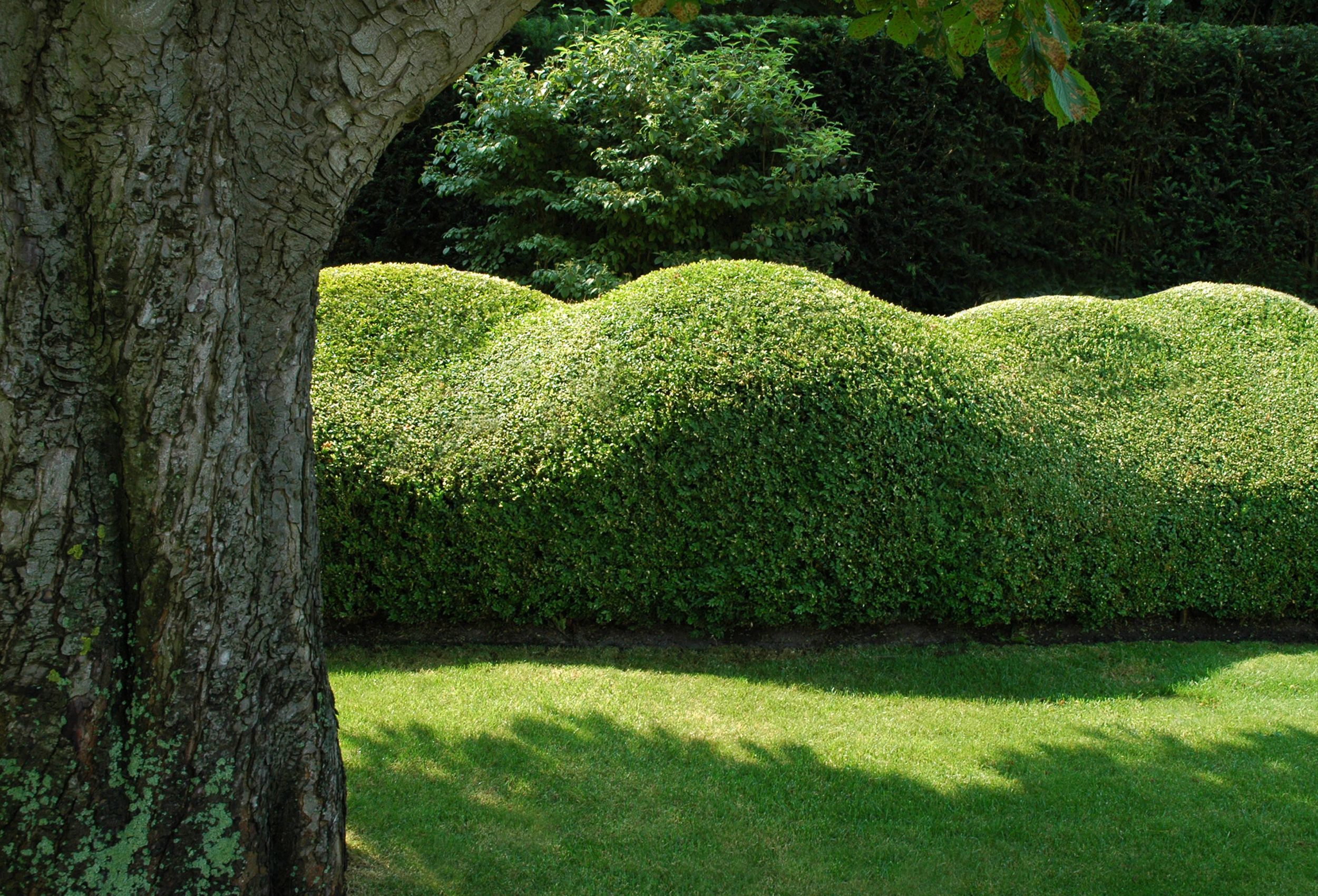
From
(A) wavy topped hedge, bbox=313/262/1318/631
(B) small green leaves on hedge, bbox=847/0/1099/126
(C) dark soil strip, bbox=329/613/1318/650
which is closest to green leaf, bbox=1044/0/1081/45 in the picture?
(B) small green leaves on hedge, bbox=847/0/1099/126

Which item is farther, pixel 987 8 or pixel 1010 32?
pixel 1010 32

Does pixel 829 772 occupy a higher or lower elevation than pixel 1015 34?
lower

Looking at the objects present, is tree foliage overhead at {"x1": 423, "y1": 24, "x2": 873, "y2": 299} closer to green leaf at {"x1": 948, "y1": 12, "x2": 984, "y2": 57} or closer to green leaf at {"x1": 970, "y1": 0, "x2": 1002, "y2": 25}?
green leaf at {"x1": 948, "y1": 12, "x2": 984, "y2": 57}

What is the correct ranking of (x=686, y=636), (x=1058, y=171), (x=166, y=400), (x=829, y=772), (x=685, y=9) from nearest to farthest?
(x=166, y=400)
(x=685, y=9)
(x=829, y=772)
(x=686, y=636)
(x=1058, y=171)

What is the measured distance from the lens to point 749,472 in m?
5.77

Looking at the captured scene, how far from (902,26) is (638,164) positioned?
4724 millimetres

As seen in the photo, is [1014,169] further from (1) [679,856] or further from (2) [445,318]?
(1) [679,856]

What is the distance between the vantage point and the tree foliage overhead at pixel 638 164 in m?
8.63

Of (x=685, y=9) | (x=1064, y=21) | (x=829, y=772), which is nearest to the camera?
(x=1064, y=21)

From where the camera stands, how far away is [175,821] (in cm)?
262

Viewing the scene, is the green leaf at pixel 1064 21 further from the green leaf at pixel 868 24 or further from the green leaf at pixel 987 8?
the green leaf at pixel 868 24

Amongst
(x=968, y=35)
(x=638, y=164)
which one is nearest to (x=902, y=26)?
(x=968, y=35)

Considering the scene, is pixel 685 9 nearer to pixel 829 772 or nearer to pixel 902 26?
pixel 902 26

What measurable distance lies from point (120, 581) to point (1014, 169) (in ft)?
34.0
